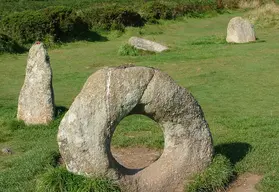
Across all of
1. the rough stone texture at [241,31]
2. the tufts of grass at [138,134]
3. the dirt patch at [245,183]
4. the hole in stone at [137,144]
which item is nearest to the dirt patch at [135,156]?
the hole in stone at [137,144]

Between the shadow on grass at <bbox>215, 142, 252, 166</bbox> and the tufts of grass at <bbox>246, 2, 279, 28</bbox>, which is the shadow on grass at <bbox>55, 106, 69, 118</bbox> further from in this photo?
the tufts of grass at <bbox>246, 2, 279, 28</bbox>

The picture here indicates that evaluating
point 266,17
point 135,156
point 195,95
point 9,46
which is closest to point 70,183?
point 135,156

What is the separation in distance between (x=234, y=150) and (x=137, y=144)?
1781 mm

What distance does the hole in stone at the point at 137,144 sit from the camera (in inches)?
356

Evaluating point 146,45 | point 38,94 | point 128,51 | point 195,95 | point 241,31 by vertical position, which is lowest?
point 128,51

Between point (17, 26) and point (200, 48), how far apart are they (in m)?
8.66

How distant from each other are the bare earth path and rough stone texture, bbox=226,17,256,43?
14.6m

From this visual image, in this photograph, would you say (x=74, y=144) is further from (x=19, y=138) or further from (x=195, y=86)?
(x=195, y=86)

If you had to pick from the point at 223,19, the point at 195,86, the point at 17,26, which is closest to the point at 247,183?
the point at 195,86

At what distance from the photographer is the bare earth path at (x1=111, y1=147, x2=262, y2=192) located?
784cm

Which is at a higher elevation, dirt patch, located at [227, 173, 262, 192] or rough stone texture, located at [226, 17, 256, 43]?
dirt patch, located at [227, 173, 262, 192]

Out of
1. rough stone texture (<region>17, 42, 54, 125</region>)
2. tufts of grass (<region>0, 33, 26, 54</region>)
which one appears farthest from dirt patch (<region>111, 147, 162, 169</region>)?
tufts of grass (<region>0, 33, 26, 54</region>)

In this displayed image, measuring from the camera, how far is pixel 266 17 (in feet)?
98.2

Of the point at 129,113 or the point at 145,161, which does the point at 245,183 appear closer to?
the point at 145,161
